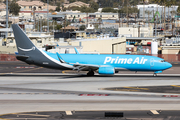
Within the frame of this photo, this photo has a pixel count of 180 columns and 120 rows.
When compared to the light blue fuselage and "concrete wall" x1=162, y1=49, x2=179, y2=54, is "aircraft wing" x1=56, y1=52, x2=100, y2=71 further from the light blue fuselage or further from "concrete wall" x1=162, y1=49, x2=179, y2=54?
"concrete wall" x1=162, y1=49, x2=179, y2=54

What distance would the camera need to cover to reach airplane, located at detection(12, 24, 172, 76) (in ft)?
159

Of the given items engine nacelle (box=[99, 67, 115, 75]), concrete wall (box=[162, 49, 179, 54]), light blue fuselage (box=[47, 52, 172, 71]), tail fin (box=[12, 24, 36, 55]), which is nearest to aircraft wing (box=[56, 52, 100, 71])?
light blue fuselage (box=[47, 52, 172, 71])

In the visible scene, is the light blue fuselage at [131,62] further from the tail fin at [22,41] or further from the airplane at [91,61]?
the tail fin at [22,41]

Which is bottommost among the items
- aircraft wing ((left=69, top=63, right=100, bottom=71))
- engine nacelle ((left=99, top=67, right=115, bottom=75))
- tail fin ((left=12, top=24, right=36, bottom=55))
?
engine nacelle ((left=99, top=67, right=115, bottom=75))

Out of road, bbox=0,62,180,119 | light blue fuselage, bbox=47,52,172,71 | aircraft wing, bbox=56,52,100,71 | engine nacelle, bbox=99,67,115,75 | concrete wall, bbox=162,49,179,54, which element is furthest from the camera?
concrete wall, bbox=162,49,179,54

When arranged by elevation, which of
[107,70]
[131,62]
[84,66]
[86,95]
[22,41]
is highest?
[22,41]

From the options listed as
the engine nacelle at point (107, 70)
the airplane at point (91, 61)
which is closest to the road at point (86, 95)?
the engine nacelle at point (107, 70)

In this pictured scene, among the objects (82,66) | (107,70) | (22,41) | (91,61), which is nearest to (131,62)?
(107,70)

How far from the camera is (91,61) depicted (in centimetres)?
4978

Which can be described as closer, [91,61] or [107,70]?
[107,70]

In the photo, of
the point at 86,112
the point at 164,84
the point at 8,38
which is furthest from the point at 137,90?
the point at 8,38

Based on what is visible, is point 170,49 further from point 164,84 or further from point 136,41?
point 164,84

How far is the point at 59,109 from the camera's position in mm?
27703

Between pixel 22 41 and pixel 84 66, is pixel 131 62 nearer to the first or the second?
pixel 84 66
